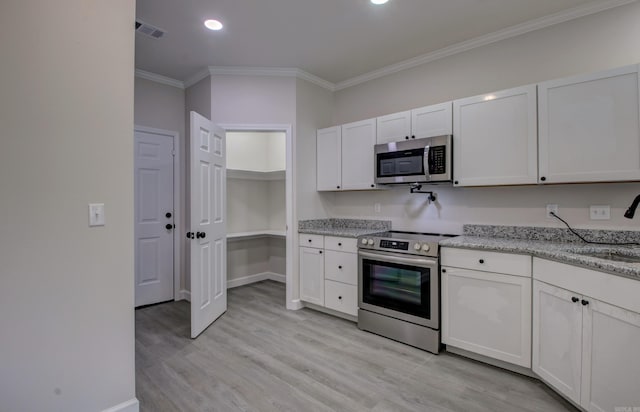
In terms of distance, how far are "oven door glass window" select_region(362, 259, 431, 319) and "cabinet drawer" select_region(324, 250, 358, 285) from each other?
16 cm

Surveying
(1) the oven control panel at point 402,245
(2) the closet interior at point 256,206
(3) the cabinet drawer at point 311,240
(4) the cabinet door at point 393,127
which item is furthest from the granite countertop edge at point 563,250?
(2) the closet interior at point 256,206

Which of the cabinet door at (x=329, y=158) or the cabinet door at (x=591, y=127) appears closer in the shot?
the cabinet door at (x=591, y=127)

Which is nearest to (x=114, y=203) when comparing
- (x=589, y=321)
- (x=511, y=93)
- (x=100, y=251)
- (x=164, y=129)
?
(x=100, y=251)

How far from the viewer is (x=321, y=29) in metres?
2.83

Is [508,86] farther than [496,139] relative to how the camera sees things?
Yes

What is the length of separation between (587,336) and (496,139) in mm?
1537

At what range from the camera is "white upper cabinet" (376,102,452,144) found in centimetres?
289

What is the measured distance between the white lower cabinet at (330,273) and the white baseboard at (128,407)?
6.50 feet

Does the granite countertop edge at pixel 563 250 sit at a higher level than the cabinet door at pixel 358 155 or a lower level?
lower

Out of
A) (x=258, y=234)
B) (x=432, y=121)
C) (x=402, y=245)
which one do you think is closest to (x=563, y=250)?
(x=402, y=245)

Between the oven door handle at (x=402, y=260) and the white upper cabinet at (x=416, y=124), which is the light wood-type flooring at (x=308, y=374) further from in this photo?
the white upper cabinet at (x=416, y=124)

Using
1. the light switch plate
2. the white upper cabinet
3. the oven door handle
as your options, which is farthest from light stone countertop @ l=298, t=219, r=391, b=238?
the light switch plate

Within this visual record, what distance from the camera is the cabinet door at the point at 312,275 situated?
139 inches

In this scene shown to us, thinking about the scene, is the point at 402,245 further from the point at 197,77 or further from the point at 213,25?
the point at 197,77
